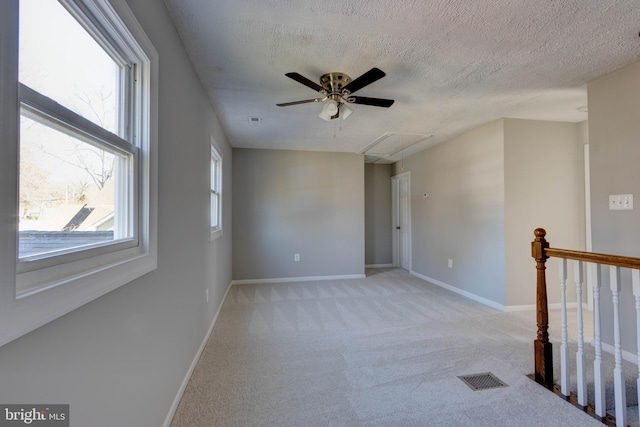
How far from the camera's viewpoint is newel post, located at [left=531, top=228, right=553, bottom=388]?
6.63ft

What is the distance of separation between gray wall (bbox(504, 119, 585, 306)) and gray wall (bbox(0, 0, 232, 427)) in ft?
11.3

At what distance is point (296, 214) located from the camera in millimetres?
5207

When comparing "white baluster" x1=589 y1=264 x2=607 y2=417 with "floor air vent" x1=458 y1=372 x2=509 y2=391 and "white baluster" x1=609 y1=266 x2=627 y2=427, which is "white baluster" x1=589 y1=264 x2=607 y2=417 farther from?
"floor air vent" x1=458 y1=372 x2=509 y2=391

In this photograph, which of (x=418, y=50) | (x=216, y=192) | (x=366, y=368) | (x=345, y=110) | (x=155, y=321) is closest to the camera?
(x=155, y=321)

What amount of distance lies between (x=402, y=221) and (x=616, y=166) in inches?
158

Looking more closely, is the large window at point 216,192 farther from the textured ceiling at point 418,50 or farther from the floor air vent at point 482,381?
the floor air vent at point 482,381

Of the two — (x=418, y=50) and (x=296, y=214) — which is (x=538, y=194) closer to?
(x=418, y=50)

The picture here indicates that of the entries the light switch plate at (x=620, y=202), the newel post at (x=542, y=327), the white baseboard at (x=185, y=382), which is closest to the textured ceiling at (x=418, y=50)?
the light switch plate at (x=620, y=202)

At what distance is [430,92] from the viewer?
9.24 feet

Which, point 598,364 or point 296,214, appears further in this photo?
point 296,214

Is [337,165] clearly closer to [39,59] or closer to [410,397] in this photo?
[410,397]

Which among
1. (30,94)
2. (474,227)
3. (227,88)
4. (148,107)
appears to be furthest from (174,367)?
(474,227)

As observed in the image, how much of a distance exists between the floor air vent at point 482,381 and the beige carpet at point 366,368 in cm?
5

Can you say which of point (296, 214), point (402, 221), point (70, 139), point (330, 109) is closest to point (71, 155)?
point (70, 139)
